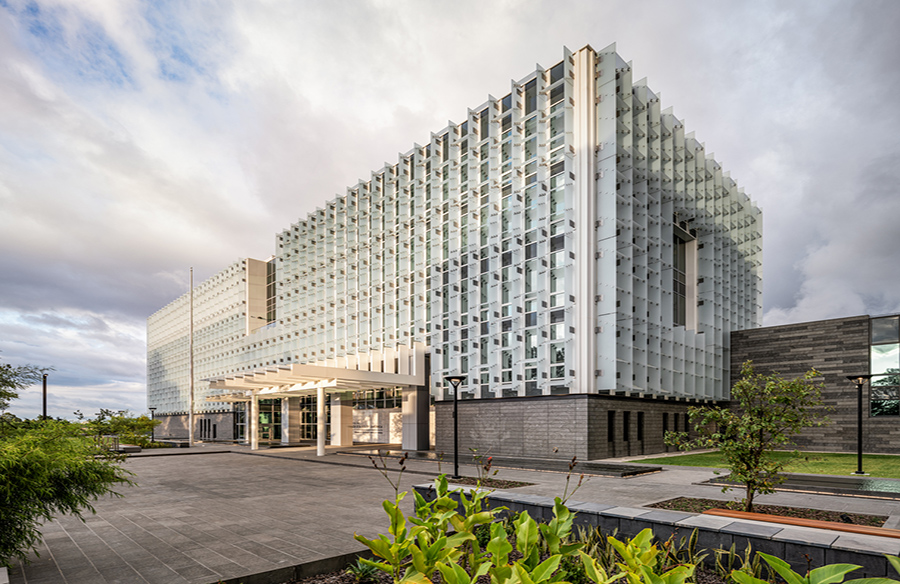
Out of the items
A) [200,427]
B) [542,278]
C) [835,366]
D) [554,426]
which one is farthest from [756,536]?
[200,427]

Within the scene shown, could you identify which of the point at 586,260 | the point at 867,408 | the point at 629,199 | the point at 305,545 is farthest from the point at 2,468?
the point at 867,408

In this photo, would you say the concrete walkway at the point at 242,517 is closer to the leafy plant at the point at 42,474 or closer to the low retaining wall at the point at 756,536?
the leafy plant at the point at 42,474

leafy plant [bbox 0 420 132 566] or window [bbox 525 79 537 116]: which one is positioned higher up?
window [bbox 525 79 537 116]

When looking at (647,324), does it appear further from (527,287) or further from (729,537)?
(729,537)

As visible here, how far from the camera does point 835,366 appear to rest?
116 ft

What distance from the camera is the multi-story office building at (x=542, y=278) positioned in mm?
28672

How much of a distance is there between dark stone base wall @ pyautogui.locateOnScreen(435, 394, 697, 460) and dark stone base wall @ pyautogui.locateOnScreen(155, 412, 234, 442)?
129 feet

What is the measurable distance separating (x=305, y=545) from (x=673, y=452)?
3000 cm

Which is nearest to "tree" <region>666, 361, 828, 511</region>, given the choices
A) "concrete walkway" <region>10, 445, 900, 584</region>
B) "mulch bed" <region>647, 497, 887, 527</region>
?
"mulch bed" <region>647, 497, 887, 527</region>

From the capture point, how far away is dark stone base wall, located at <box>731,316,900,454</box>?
109ft

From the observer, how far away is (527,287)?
3055 centimetres

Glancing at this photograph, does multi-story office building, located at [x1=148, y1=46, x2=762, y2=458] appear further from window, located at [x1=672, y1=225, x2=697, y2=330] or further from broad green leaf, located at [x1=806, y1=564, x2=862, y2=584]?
broad green leaf, located at [x1=806, y1=564, x2=862, y2=584]

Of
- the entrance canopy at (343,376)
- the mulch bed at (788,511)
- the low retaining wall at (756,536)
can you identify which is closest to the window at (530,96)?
the entrance canopy at (343,376)

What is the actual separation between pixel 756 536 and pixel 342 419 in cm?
4014
